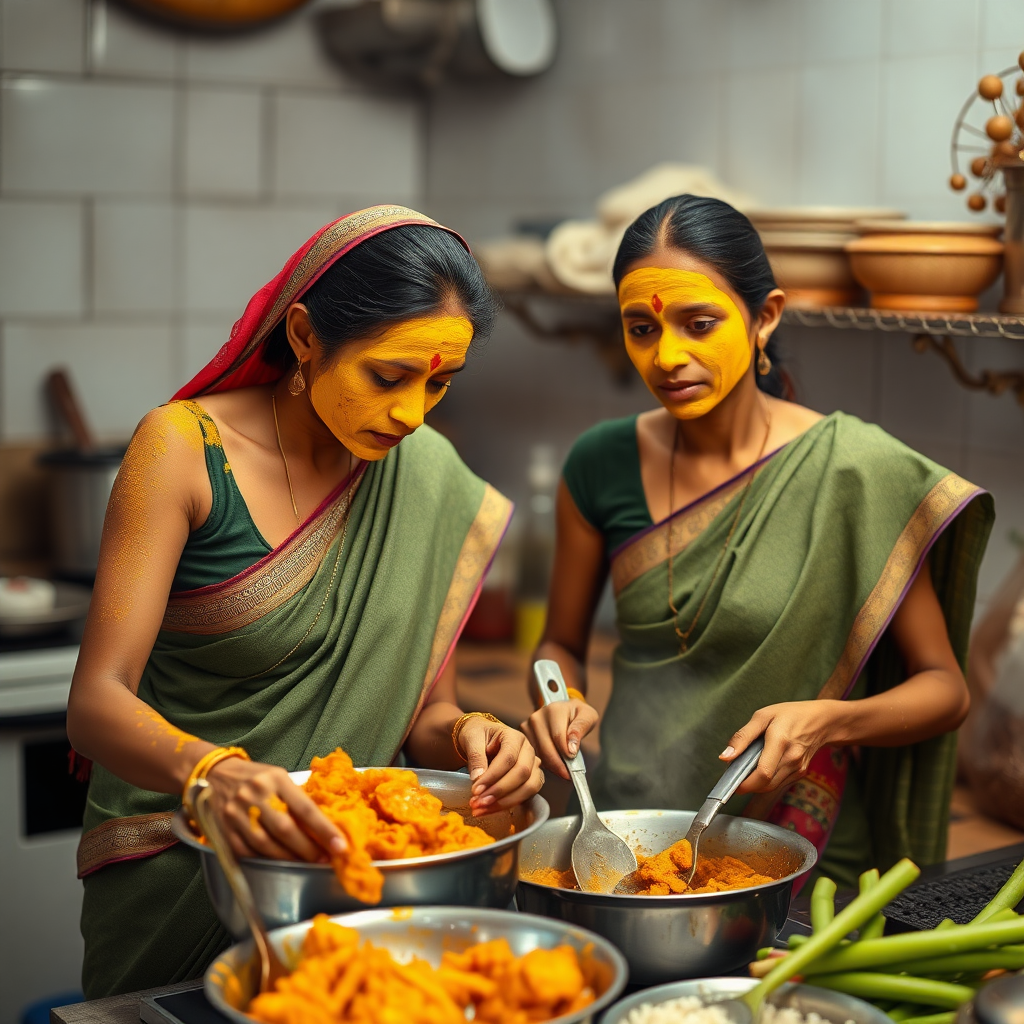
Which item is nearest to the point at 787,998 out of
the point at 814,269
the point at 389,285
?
the point at 389,285

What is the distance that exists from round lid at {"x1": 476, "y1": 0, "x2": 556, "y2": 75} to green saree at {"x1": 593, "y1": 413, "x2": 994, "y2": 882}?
1.89 m

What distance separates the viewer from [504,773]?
1.42 meters

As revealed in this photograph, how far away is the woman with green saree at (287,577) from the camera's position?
1520mm

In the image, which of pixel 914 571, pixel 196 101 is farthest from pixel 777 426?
pixel 196 101

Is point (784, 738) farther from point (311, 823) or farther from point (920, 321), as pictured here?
point (920, 321)

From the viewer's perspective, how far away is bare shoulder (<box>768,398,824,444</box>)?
1990 mm

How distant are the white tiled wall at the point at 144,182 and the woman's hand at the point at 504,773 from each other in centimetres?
242

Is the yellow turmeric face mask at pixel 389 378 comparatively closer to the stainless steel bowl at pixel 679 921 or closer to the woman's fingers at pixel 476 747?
the woman's fingers at pixel 476 747

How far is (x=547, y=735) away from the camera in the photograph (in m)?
1.60

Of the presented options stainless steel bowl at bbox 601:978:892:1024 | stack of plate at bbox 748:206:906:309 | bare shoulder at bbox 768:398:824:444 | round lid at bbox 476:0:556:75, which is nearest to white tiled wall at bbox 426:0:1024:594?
round lid at bbox 476:0:556:75

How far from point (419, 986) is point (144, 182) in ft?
9.60

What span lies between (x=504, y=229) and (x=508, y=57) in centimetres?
45

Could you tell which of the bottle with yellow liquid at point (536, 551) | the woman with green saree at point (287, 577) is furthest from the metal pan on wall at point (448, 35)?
the woman with green saree at point (287, 577)

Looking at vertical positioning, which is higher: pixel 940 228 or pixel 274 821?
pixel 940 228
